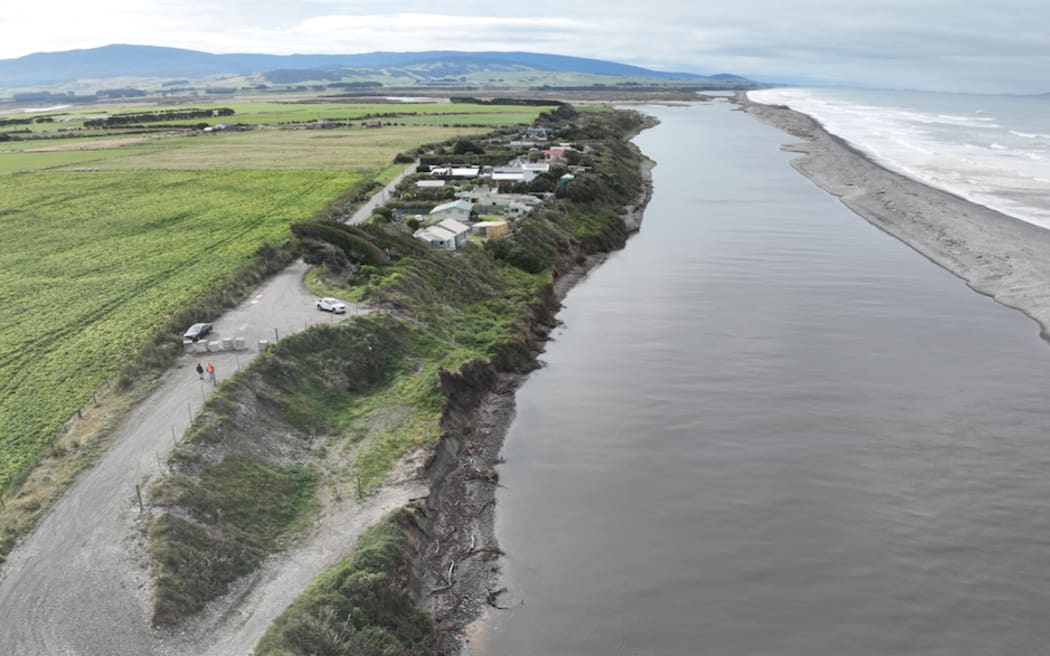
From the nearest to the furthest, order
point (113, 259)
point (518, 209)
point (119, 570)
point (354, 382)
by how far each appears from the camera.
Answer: point (119, 570) < point (354, 382) < point (113, 259) < point (518, 209)

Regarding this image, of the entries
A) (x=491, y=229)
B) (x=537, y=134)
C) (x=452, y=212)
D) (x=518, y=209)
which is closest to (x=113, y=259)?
(x=452, y=212)

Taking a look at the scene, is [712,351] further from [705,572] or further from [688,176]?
[688,176]

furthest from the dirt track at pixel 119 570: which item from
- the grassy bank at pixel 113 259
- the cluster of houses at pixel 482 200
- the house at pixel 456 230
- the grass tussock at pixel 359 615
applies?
the cluster of houses at pixel 482 200

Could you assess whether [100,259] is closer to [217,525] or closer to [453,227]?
[453,227]

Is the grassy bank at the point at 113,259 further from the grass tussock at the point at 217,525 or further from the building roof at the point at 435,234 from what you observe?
the building roof at the point at 435,234

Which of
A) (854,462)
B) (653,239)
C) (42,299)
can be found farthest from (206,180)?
(854,462)

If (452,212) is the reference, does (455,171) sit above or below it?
above

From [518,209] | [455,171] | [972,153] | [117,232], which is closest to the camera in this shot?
[117,232]
